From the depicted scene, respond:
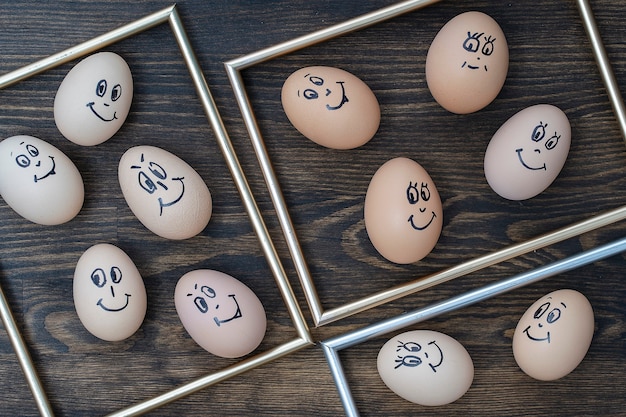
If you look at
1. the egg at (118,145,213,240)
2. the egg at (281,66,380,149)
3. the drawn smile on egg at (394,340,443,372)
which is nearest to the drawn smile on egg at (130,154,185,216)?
the egg at (118,145,213,240)

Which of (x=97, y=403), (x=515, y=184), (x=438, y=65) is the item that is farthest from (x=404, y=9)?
(x=97, y=403)

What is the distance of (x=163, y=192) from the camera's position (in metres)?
0.52

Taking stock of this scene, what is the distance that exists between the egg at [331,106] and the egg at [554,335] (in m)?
0.20


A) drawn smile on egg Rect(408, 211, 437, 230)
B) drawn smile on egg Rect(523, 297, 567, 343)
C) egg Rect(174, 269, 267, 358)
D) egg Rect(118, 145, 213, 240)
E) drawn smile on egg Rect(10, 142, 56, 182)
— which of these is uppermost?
drawn smile on egg Rect(10, 142, 56, 182)

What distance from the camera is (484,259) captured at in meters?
0.56

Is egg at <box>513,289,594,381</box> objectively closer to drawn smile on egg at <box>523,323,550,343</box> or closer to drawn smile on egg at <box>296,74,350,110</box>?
drawn smile on egg at <box>523,323,550,343</box>

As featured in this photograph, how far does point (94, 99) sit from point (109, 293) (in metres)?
0.15

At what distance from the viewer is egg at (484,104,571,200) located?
20.8 inches

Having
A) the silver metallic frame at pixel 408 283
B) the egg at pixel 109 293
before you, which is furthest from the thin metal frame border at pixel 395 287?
the egg at pixel 109 293

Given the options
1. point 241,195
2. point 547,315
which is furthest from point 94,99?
point 547,315

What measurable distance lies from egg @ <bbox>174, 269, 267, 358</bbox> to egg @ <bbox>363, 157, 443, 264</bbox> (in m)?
0.11

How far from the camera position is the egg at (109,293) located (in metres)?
0.53

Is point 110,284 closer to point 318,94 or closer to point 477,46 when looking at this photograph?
point 318,94

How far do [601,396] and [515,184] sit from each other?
0.19 metres
